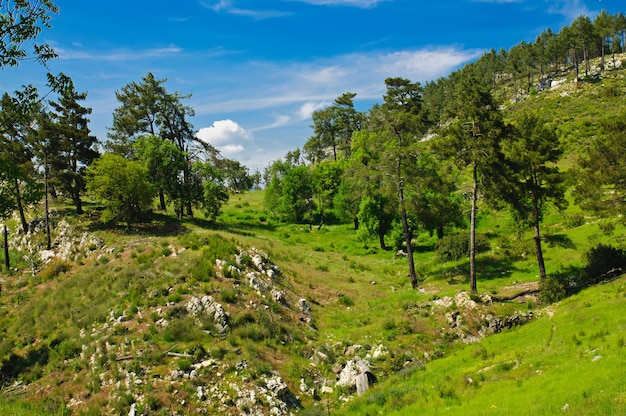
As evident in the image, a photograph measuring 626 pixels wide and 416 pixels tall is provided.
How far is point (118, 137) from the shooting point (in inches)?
2223

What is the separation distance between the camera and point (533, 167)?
3006 centimetres

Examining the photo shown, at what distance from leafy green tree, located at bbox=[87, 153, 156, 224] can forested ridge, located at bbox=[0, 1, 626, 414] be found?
0.65 ft

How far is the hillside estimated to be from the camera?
15.7 meters

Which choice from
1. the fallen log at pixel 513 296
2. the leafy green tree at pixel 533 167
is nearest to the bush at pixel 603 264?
the leafy green tree at pixel 533 167

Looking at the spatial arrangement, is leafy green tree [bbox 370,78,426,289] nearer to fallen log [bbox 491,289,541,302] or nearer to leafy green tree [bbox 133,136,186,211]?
fallen log [bbox 491,289,541,302]

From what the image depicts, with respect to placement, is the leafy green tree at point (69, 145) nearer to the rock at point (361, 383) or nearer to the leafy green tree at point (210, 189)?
the leafy green tree at point (210, 189)

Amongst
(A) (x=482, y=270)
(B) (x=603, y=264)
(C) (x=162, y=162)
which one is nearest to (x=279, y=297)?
(A) (x=482, y=270)

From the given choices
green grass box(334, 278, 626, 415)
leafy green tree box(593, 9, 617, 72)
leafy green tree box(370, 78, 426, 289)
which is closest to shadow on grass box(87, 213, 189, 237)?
leafy green tree box(370, 78, 426, 289)

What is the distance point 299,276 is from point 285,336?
1145cm

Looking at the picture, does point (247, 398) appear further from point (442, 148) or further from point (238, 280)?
point (442, 148)

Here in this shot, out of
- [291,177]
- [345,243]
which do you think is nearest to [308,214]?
[291,177]

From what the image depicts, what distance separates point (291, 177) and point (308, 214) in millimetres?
7008

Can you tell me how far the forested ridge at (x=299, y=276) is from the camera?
16.8m

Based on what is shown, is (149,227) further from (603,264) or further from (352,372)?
(603,264)
